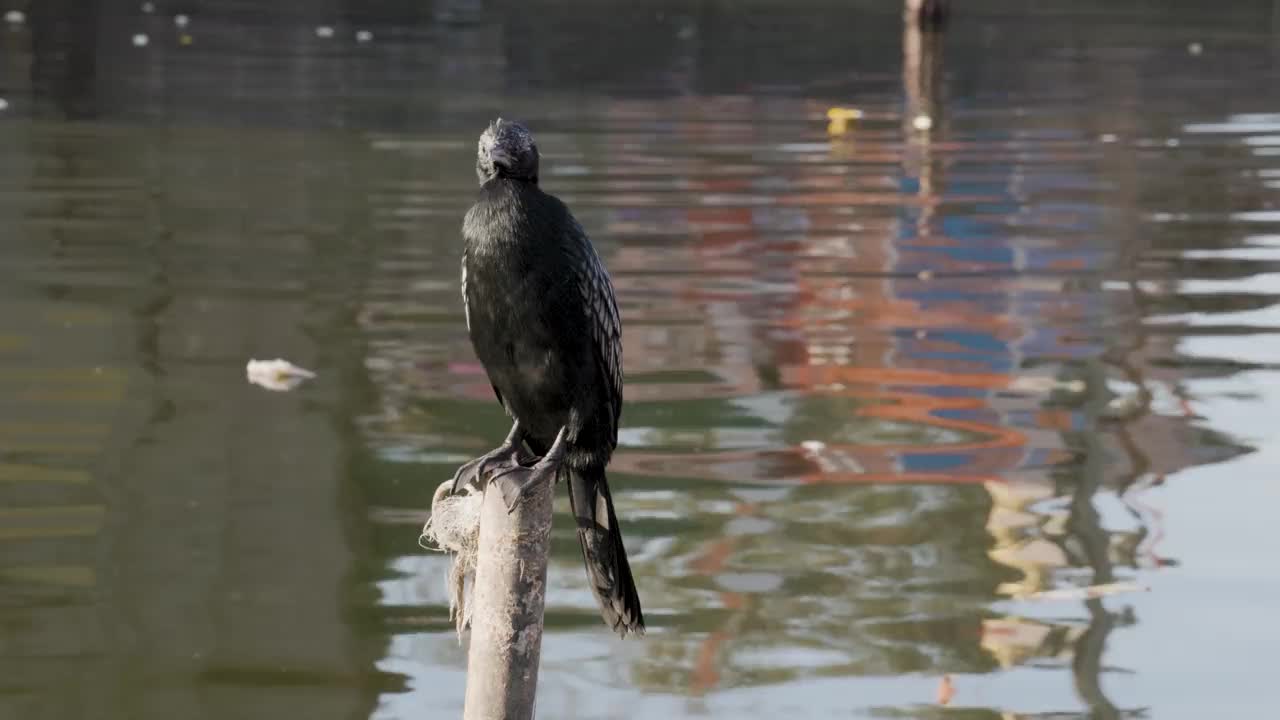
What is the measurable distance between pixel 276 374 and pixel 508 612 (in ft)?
17.0

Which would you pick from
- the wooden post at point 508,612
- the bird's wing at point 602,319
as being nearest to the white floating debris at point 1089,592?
the bird's wing at point 602,319

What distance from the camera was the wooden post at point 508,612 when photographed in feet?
11.0

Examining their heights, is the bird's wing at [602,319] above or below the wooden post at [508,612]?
above

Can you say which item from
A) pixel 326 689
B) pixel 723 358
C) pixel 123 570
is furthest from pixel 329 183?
pixel 326 689

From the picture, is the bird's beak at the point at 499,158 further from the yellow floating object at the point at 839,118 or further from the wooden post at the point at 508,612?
the yellow floating object at the point at 839,118

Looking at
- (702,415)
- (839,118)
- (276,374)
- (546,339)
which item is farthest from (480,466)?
(839,118)

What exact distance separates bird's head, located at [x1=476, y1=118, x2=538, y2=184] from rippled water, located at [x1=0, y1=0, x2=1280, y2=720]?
2.00 meters

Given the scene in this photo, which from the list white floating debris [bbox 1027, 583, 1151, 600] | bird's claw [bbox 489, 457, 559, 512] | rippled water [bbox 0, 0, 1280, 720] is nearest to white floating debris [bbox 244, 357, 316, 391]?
rippled water [bbox 0, 0, 1280, 720]

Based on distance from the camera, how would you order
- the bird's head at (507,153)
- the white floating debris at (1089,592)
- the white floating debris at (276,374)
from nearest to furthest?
the bird's head at (507,153) → the white floating debris at (1089,592) → the white floating debris at (276,374)

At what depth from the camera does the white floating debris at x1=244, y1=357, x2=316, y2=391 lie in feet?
27.2

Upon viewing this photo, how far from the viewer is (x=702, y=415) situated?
26.3 ft

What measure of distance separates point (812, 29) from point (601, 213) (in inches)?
751

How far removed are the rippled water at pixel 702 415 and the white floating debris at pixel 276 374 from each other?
4.0 inches

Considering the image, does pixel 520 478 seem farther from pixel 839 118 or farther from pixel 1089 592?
pixel 839 118
